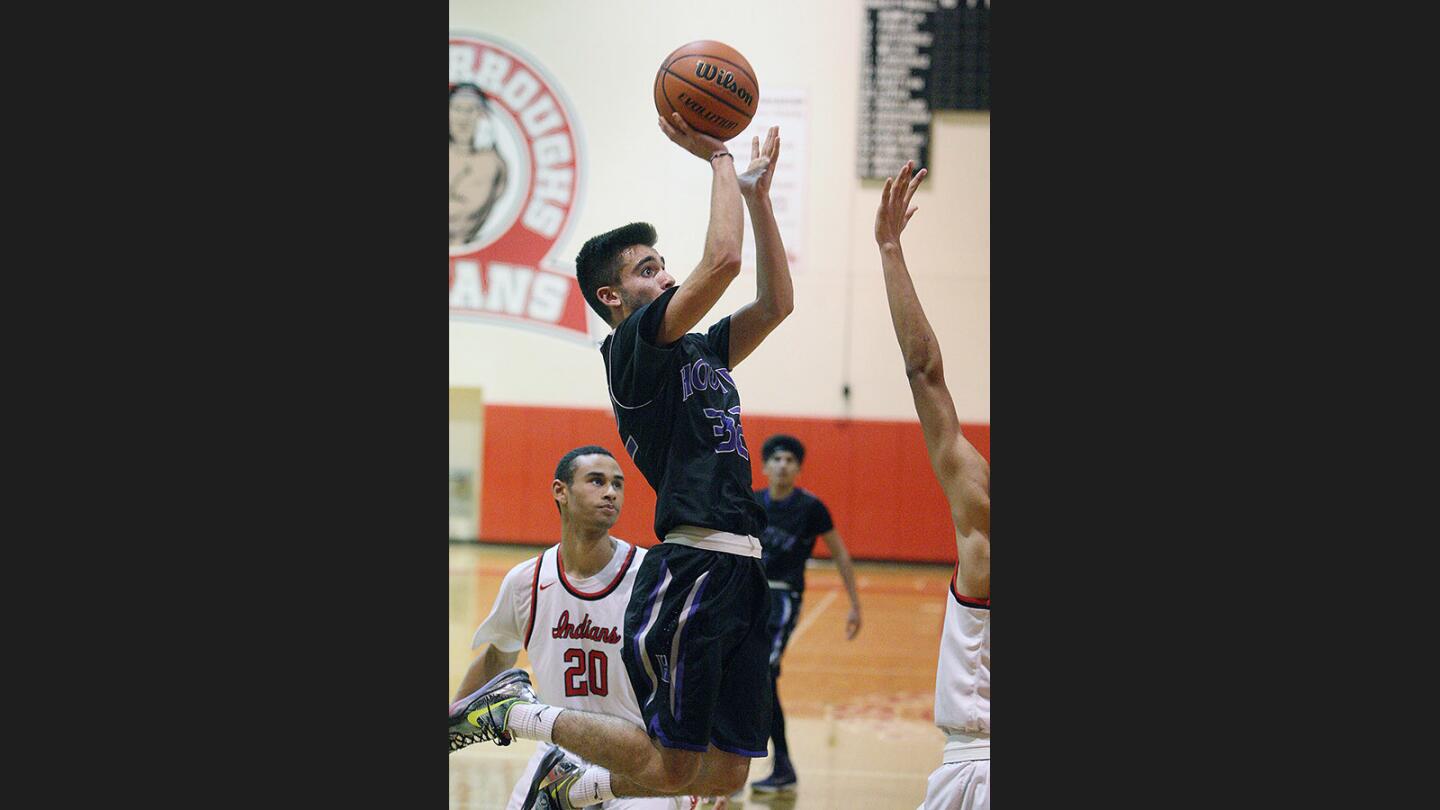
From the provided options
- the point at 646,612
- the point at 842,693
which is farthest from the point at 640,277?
the point at 842,693

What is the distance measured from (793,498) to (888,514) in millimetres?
7029

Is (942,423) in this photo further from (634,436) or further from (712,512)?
(634,436)

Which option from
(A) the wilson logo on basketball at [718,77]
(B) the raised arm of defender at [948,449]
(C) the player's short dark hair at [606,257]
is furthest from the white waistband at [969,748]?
(A) the wilson logo on basketball at [718,77]

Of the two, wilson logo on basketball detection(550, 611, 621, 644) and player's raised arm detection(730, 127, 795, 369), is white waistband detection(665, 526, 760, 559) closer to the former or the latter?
player's raised arm detection(730, 127, 795, 369)

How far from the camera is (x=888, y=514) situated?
14039 millimetres

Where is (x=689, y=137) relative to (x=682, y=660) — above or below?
above

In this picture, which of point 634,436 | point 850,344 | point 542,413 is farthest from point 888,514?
point 634,436

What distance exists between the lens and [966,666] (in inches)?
137

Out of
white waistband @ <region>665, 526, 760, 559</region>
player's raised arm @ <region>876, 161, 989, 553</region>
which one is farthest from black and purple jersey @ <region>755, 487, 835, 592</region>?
player's raised arm @ <region>876, 161, 989, 553</region>

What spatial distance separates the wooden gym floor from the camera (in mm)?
6453

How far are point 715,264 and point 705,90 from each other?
69 centimetres

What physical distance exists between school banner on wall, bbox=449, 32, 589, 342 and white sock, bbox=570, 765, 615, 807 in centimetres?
931

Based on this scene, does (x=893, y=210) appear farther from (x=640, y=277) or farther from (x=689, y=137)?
(x=640, y=277)

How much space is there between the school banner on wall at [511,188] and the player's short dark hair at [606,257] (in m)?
9.22
